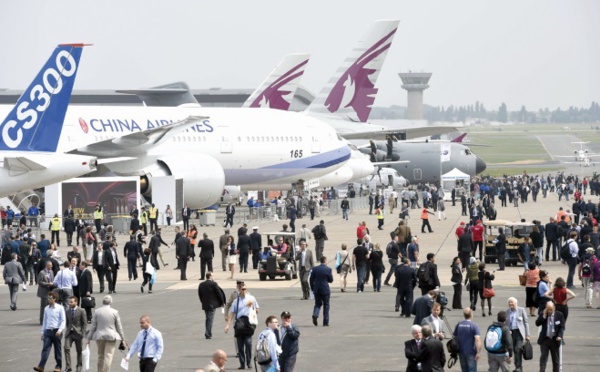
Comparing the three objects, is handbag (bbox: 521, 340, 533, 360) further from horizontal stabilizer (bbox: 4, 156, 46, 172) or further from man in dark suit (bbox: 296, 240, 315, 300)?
horizontal stabilizer (bbox: 4, 156, 46, 172)

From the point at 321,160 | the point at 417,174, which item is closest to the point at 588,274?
the point at 321,160

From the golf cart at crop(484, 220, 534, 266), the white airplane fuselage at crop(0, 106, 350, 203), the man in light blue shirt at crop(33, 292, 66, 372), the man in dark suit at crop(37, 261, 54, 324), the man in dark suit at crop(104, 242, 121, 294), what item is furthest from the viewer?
the white airplane fuselage at crop(0, 106, 350, 203)

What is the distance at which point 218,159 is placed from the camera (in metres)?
52.1

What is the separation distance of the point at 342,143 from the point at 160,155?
1190cm

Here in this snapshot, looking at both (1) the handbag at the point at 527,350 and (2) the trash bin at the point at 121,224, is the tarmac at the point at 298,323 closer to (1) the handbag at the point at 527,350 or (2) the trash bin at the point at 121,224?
(1) the handbag at the point at 527,350

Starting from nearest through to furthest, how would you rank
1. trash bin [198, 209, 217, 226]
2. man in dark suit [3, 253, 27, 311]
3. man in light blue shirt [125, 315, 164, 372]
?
1. man in light blue shirt [125, 315, 164, 372]
2. man in dark suit [3, 253, 27, 311]
3. trash bin [198, 209, 217, 226]

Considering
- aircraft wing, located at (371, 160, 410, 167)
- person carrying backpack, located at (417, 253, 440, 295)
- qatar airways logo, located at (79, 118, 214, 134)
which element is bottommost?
person carrying backpack, located at (417, 253, 440, 295)

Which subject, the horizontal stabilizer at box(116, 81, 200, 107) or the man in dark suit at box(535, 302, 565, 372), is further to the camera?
the horizontal stabilizer at box(116, 81, 200, 107)

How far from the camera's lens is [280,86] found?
68.6m

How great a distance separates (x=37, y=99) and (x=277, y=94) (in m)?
36.7

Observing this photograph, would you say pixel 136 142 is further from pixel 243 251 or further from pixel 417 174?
pixel 417 174

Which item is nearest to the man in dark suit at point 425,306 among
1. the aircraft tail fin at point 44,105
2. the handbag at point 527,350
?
the handbag at point 527,350

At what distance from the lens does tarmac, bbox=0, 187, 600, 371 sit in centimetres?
1856

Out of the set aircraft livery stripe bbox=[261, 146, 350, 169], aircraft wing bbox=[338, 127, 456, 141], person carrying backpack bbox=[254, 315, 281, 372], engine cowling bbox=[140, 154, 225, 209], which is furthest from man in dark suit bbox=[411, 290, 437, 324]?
aircraft wing bbox=[338, 127, 456, 141]
